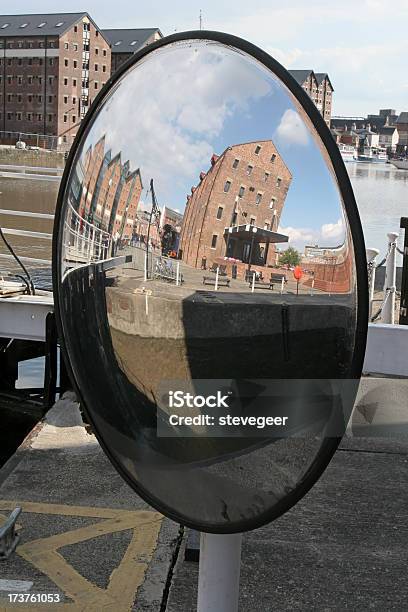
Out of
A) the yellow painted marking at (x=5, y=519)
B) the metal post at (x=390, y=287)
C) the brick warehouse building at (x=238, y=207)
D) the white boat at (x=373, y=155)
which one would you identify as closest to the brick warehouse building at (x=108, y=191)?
the brick warehouse building at (x=238, y=207)

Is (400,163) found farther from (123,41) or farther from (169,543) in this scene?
(169,543)

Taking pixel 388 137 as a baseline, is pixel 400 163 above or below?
below

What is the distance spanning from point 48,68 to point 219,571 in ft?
362

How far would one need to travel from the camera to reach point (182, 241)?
71.4 inches

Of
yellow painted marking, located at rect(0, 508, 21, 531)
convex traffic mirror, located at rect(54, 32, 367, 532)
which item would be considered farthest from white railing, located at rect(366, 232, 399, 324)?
convex traffic mirror, located at rect(54, 32, 367, 532)

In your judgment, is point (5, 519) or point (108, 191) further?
point (5, 519)

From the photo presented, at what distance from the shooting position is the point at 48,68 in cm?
10694

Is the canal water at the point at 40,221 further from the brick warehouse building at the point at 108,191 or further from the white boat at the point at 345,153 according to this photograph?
the brick warehouse building at the point at 108,191

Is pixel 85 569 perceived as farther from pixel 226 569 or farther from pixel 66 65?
pixel 66 65

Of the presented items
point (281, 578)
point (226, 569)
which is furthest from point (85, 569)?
point (226, 569)

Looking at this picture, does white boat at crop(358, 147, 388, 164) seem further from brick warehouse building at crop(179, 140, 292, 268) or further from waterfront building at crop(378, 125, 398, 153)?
brick warehouse building at crop(179, 140, 292, 268)

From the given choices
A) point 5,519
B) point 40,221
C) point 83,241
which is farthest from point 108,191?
point 40,221

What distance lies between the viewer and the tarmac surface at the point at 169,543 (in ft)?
12.1

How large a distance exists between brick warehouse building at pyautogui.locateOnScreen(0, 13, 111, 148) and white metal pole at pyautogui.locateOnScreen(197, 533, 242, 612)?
327 ft
